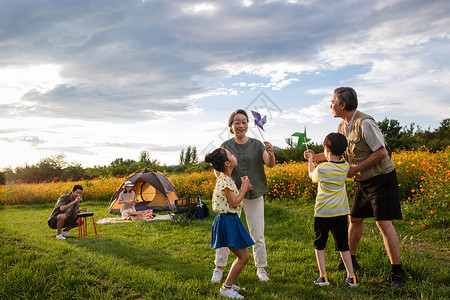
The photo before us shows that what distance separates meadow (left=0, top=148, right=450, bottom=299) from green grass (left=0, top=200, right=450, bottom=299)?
11 mm

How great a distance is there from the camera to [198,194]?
13352 mm

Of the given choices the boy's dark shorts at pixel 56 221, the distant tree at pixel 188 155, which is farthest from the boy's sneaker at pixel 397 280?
the distant tree at pixel 188 155

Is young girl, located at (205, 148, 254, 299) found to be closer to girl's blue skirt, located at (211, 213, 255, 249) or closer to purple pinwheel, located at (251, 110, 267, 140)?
girl's blue skirt, located at (211, 213, 255, 249)

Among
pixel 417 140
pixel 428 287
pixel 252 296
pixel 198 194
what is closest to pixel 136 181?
pixel 198 194

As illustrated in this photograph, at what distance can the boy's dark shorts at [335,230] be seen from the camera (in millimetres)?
3451

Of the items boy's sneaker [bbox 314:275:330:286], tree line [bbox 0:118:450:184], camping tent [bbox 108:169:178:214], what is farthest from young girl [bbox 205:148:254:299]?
tree line [bbox 0:118:450:184]

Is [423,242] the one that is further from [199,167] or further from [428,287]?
[199,167]

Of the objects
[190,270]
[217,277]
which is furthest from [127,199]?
[217,277]

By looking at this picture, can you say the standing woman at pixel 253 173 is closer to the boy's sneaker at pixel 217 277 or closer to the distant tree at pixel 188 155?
the boy's sneaker at pixel 217 277

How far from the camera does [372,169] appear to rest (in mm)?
3520

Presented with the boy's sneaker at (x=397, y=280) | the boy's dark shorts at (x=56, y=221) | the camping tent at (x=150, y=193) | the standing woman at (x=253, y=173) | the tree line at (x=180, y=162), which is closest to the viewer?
the boy's sneaker at (x=397, y=280)

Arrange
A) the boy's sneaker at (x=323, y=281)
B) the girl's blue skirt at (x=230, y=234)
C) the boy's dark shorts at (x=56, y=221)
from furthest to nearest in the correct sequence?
the boy's dark shorts at (x=56, y=221) < the boy's sneaker at (x=323, y=281) < the girl's blue skirt at (x=230, y=234)

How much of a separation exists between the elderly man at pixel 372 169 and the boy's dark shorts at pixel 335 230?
393mm

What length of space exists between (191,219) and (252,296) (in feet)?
17.3
